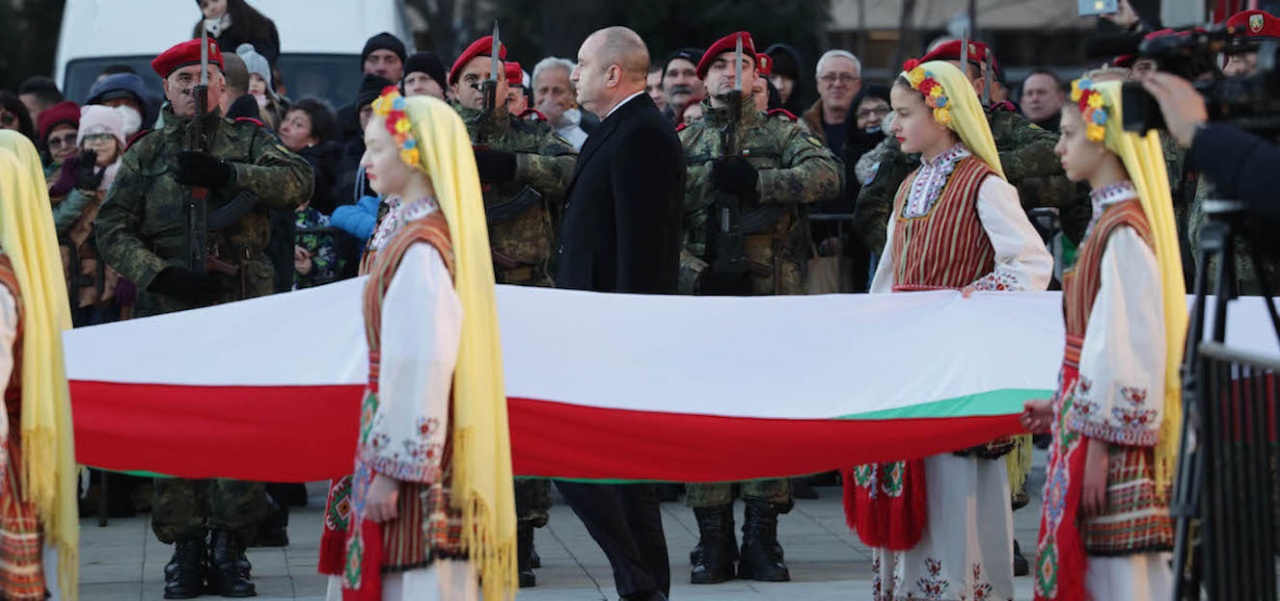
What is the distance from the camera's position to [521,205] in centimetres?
887

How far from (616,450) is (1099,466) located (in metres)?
1.72

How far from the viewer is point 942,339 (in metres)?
6.88

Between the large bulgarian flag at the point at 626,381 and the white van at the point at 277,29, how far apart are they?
6560 mm

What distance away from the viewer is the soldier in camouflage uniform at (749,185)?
29.5 ft

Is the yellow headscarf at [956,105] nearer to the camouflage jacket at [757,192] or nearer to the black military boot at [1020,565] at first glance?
the camouflage jacket at [757,192]

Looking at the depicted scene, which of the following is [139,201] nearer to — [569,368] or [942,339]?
[569,368]

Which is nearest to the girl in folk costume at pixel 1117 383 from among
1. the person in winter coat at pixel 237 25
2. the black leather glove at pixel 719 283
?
the black leather glove at pixel 719 283

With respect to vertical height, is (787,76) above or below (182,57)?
above

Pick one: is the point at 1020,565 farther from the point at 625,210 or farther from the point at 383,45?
the point at 383,45

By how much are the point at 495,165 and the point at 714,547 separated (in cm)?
194

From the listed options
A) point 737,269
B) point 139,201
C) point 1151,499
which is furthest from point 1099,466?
point 139,201

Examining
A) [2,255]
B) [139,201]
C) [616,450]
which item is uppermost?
[139,201]

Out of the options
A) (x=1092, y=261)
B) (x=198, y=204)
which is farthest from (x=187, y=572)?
(x=1092, y=261)

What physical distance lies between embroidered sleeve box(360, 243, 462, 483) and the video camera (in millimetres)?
1829
